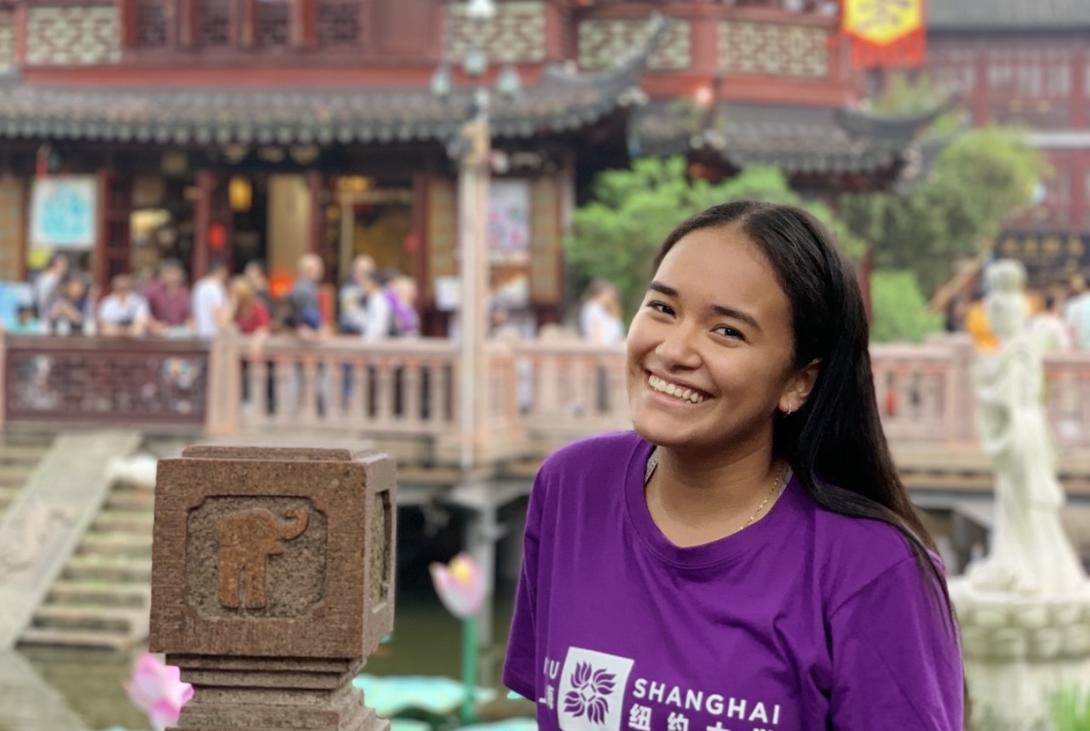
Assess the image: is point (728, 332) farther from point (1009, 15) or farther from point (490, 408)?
point (1009, 15)

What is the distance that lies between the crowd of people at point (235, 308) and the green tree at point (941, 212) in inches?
372

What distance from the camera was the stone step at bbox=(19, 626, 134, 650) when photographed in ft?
41.0

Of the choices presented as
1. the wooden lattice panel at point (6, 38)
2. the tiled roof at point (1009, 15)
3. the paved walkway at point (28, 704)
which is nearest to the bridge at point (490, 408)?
the paved walkway at point (28, 704)

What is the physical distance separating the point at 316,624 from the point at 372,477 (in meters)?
0.25

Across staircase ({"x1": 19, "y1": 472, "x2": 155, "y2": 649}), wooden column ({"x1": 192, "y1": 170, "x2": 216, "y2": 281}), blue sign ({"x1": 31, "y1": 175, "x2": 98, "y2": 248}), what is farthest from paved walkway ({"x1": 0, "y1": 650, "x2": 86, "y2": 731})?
blue sign ({"x1": 31, "y1": 175, "x2": 98, "y2": 248})

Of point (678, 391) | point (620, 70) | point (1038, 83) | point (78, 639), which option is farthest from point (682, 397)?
point (1038, 83)

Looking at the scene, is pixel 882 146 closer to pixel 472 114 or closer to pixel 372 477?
pixel 472 114

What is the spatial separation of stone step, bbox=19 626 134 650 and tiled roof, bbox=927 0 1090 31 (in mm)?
30225

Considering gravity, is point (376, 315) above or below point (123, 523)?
above

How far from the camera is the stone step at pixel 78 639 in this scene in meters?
12.5

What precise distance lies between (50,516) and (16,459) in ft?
4.78

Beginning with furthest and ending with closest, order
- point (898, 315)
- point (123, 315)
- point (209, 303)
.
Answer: point (898, 315), point (123, 315), point (209, 303)

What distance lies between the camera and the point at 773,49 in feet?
65.8

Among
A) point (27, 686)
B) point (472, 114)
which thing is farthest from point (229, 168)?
point (27, 686)
